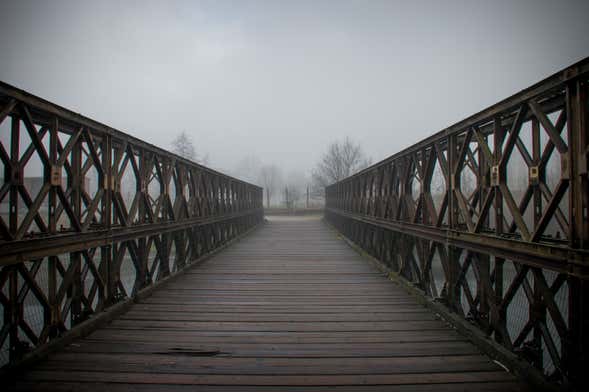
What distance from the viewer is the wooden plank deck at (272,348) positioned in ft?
10.3

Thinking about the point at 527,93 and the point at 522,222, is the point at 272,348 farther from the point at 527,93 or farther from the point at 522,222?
the point at 527,93

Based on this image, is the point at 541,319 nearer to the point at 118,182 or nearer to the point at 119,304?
the point at 119,304

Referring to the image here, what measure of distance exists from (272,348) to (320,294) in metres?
2.24

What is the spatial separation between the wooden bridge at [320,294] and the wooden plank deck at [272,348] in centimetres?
2

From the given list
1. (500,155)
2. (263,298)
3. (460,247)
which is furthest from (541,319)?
(263,298)

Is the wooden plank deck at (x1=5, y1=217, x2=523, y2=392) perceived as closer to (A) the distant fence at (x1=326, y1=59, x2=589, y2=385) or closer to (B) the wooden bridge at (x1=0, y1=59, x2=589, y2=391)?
(B) the wooden bridge at (x1=0, y1=59, x2=589, y2=391)

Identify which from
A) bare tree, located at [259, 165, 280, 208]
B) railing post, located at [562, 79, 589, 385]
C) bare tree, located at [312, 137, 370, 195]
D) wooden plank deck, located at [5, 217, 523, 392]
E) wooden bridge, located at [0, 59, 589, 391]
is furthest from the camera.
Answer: bare tree, located at [259, 165, 280, 208]

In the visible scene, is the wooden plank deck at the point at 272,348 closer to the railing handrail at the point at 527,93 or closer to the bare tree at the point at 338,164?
the railing handrail at the point at 527,93

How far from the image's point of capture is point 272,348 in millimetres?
3779

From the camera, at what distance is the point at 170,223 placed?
21.4 ft

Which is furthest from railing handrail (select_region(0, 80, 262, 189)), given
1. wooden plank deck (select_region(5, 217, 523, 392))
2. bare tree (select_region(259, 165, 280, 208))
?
bare tree (select_region(259, 165, 280, 208))

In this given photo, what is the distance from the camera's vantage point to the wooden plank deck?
3.12 meters

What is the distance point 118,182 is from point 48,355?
2.40 meters

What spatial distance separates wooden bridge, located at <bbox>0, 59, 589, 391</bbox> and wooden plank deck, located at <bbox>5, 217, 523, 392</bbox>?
0.02 m
